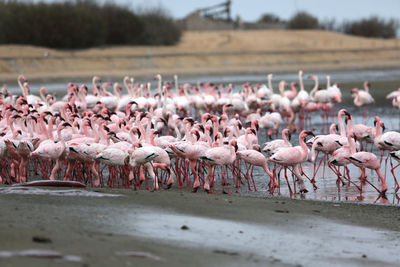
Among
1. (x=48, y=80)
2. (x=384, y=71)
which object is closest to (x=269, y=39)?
(x=384, y=71)

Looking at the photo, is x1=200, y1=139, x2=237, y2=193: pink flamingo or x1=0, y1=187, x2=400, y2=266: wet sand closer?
x1=0, y1=187, x2=400, y2=266: wet sand

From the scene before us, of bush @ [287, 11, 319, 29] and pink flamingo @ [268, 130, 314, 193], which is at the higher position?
bush @ [287, 11, 319, 29]

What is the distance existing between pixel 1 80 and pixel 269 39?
3147 cm

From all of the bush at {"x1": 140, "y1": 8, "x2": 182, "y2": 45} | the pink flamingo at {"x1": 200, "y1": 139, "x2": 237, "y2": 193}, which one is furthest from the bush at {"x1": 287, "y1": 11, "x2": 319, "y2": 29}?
the pink flamingo at {"x1": 200, "y1": 139, "x2": 237, "y2": 193}

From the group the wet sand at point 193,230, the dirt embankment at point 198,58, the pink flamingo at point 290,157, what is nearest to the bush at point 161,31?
the dirt embankment at point 198,58

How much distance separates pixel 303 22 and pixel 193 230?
83777mm

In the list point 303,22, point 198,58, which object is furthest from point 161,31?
point 303,22

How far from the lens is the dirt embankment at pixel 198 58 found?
145 ft

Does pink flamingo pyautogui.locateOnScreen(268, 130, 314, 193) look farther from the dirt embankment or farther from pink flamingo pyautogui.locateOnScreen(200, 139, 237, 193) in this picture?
the dirt embankment

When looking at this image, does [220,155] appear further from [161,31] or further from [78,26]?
[161,31]

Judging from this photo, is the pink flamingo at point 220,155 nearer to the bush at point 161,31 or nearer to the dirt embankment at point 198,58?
the dirt embankment at point 198,58

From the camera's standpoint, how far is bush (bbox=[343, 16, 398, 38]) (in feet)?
277

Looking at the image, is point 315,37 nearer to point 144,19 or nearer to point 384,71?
point 144,19

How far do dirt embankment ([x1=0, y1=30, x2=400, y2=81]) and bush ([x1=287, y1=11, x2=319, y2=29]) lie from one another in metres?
22.2
